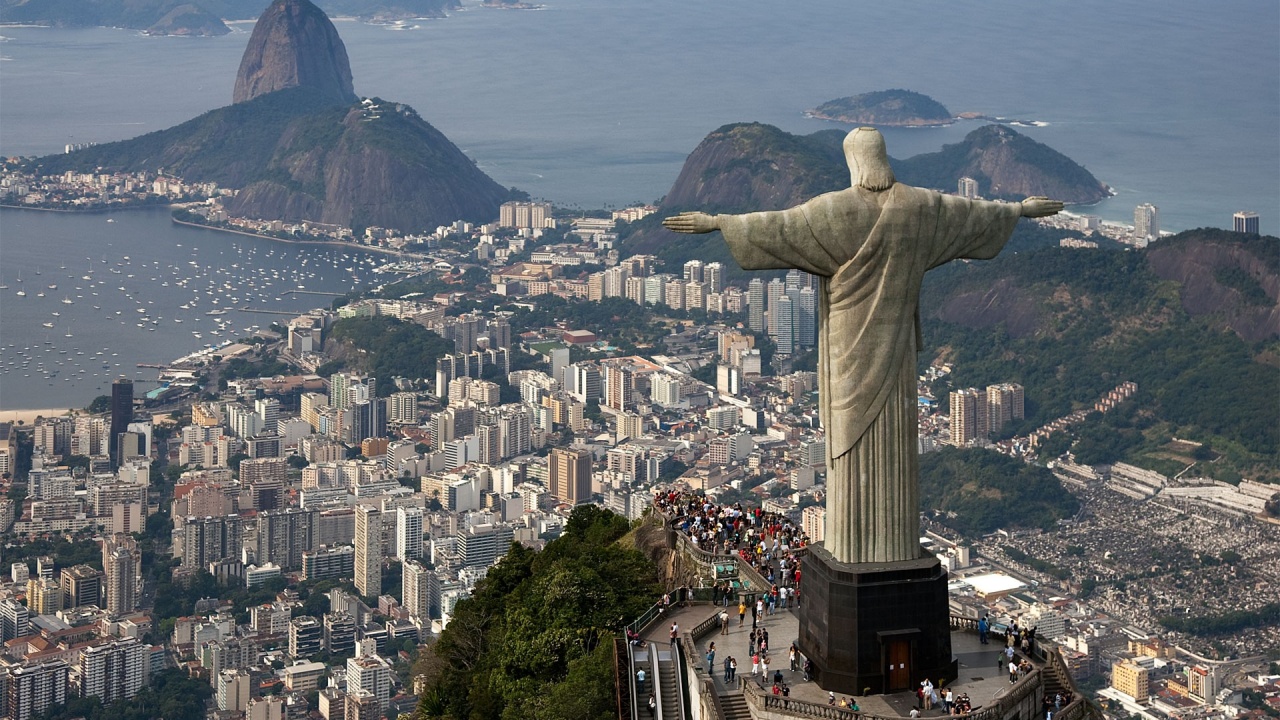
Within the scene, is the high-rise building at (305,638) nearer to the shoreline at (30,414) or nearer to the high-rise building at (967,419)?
the high-rise building at (967,419)

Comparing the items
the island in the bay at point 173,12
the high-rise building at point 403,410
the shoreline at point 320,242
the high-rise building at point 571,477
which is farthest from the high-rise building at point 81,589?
the island in the bay at point 173,12

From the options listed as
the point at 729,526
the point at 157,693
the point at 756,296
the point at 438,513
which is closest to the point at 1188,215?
the point at 756,296

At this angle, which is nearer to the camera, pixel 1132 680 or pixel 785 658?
pixel 785 658

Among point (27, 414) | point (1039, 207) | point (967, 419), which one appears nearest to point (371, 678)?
point (967, 419)

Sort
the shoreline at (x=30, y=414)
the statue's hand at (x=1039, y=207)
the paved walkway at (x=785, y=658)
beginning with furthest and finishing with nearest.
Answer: the shoreline at (x=30, y=414) < the statue's hand at (x=1039, y=207) < the paved walkway at (x=785, y=658)

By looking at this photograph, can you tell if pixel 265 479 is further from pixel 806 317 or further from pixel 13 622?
pixel 806 317

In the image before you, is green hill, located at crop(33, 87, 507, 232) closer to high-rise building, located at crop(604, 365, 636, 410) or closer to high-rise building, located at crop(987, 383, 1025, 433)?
high-rise building, located at crop(604, 365, 636, 410)
